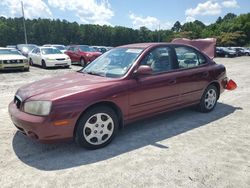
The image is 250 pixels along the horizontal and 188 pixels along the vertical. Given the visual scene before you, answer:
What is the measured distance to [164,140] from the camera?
4.27m

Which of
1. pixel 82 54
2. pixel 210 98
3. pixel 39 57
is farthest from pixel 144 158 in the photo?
pixel 82 54

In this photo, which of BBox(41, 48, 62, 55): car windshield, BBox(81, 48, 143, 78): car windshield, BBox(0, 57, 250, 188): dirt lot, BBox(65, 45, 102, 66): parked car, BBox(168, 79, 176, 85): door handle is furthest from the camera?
BBox(65, 45, 102, 66): parked car

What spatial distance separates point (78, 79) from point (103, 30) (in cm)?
8357

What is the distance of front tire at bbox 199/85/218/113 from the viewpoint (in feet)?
18.7

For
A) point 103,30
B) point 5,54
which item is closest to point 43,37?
point 103,30

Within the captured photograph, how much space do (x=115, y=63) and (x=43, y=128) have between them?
1.81 metres

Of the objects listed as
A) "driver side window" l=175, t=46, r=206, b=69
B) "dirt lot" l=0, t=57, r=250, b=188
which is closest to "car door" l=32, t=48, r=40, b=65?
"dirt lot" l=0, t=57, r=250, b=188

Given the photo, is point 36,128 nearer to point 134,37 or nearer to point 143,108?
point 143,108

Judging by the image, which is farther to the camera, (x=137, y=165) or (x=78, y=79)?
(x=78, y=79)

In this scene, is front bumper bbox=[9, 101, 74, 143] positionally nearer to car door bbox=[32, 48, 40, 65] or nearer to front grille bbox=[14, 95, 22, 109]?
front grille bbox=[14, 95, 22, 109]

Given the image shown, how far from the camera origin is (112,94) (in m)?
3.97

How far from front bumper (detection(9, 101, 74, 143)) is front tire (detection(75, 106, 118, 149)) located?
0.17 m

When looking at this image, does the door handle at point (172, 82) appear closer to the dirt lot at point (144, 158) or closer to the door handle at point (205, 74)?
the dirt lot at point (144, 158)

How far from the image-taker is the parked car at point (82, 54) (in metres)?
17.1
